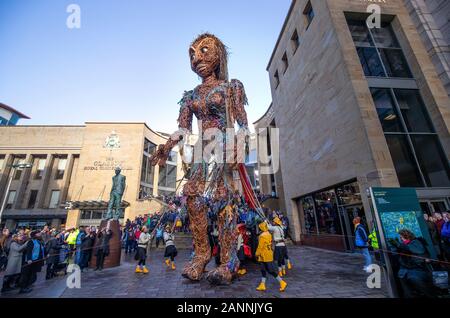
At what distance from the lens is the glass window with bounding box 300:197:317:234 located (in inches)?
478

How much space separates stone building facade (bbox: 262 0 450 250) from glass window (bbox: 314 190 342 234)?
0.17 ft

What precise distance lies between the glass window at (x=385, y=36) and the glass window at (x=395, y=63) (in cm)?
50

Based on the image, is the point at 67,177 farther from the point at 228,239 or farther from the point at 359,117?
the point at 359,117

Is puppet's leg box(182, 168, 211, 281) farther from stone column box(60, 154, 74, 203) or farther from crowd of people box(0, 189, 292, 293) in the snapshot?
stone column box(60, 154, 74, 203)

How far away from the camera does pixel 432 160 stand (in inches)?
350

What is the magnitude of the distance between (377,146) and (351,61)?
14.4 ft

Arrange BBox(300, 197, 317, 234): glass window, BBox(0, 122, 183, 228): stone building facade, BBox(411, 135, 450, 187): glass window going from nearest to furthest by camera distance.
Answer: BBox(411, 135, 450, 187): glass window → BBox(300, 197, 317, 234): glass window → BBox(0, 122, 183, 228): stone building facade

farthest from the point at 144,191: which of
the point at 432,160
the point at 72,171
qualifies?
the point at 432,160

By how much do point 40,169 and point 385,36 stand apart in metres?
41.3

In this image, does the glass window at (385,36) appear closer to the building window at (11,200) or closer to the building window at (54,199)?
the building window at (54,199)

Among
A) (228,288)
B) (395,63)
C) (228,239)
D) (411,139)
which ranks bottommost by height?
(228,288)

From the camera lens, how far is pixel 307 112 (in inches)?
493

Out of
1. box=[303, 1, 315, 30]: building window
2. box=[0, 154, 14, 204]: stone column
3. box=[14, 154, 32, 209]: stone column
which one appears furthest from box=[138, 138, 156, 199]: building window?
box=[303, 1, 315, 30]: building window

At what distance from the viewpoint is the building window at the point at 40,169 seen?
2894 centimetres
